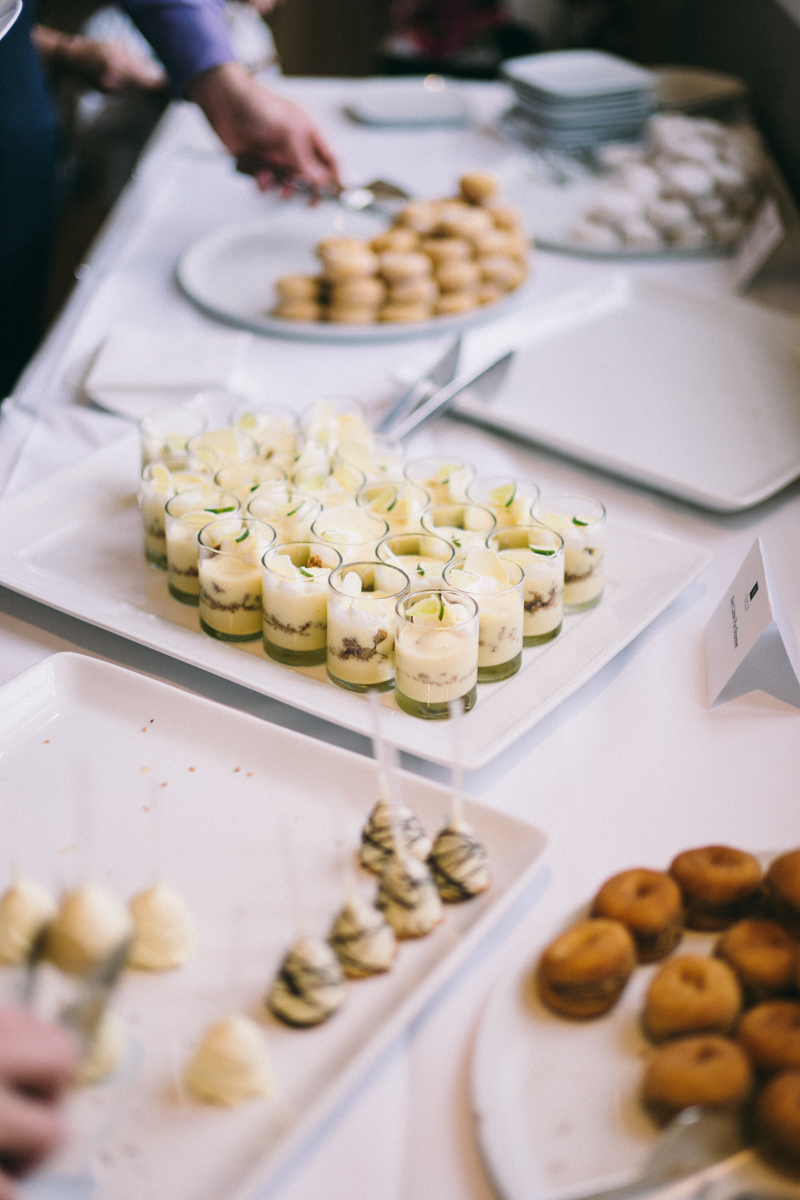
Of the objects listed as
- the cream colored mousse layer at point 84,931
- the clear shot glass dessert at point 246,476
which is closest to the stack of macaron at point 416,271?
the clear shot glass dessert at point 246,476

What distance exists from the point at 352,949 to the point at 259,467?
2.19 feet

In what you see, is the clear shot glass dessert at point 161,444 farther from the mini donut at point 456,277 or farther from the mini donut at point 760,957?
the mini donut at point 760,957

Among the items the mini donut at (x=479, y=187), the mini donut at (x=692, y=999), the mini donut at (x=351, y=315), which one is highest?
the mini donut at (x=479, y=187)

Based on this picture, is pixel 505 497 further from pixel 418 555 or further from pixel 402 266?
pixel 402 266

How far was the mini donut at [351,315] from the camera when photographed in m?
1.75

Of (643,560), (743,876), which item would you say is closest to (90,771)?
(743,876)

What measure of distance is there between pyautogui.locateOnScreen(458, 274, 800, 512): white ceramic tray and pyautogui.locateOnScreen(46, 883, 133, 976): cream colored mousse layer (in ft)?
3.02

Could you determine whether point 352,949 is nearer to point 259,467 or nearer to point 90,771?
point 90,771

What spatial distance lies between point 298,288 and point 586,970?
1.38 metres

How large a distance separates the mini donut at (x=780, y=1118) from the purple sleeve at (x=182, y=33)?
1.84 m

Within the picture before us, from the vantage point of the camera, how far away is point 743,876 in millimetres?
715

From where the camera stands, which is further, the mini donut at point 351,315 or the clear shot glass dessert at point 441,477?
the mini donut at point 351,315

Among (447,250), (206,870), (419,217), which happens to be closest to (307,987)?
(206,870)

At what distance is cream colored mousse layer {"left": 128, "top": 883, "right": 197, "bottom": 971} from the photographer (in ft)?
2.29
